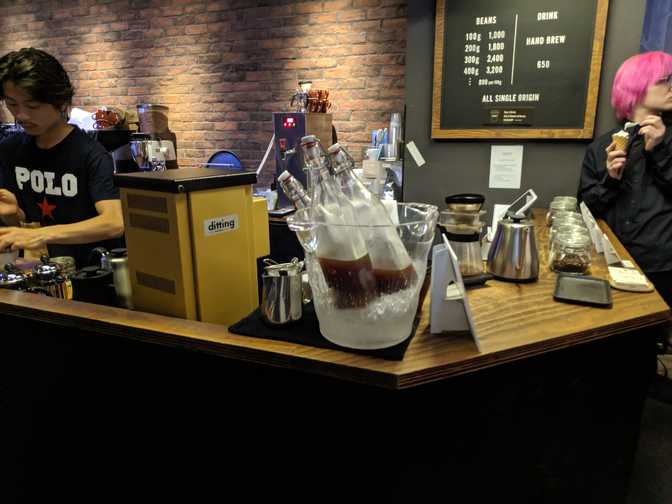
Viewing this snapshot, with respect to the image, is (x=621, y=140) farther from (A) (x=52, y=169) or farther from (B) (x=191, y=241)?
(A) (x=52, y=169)

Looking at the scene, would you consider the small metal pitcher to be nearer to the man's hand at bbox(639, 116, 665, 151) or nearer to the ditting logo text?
the ditting logo text

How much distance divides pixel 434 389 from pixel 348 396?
166 mm

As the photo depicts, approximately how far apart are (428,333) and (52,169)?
67.5 inches

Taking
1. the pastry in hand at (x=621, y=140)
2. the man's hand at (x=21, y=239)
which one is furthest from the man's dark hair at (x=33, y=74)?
the pastry in hand at (x=621, y=140)

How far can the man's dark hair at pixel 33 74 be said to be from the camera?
1.70m

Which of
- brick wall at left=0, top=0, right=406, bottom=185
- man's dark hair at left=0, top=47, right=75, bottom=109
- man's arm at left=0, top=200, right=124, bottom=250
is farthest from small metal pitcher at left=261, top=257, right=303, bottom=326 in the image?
brick wall at left=0, top=0, right=406, bottom=185

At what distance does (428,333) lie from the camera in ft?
3.02

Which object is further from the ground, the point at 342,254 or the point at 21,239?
the point at 342,254

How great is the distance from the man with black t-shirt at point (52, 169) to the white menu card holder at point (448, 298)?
4.54ft

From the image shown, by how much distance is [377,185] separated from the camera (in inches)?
126

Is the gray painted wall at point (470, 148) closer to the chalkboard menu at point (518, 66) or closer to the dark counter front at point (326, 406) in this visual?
the chalkboard menu at point (518, 66)

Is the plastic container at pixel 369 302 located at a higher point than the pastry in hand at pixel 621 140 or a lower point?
lower

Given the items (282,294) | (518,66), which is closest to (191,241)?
(282,294)

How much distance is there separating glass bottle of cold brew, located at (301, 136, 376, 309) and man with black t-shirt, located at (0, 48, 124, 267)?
4.10 feet
